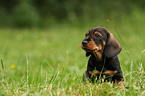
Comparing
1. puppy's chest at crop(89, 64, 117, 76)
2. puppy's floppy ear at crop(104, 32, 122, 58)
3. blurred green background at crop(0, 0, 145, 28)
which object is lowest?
puppy's chest at crop(89, 64, 117, 76)

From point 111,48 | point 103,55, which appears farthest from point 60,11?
point 111,48

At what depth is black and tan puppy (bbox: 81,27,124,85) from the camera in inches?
98.0

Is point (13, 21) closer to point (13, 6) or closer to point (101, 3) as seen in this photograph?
point (13, 6)

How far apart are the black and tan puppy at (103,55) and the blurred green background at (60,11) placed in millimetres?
8898

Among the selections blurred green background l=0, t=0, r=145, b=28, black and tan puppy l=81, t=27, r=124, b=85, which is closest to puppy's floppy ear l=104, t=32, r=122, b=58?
black and tan puppy l=81, t=27, r=124, b=85

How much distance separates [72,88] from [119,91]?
51 centimetres

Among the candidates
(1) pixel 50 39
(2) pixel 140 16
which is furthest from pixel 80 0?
(1) pixel 50 39

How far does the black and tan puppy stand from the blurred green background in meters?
8.90

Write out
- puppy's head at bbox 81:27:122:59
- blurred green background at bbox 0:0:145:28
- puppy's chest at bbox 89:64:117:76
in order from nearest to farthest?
puppy's head at bbox 81:27:122:59
puppy's chest at bbox 89:64:117:76
blurred green background at bbox 0:0:145:28

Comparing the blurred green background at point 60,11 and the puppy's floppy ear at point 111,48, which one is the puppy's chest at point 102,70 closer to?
the puppy's floppy ear at point 111,48

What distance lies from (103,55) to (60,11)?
34.0 feet

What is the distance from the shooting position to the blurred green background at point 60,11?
11602mm

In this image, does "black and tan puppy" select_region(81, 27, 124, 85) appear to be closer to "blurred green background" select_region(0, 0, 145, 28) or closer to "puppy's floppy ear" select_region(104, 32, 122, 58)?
"puppy's floppy ear" select_region(104, 32, 122, 58)

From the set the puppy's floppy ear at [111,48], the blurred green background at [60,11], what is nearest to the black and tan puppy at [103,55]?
the puppy's floppy ear at [111,48]
